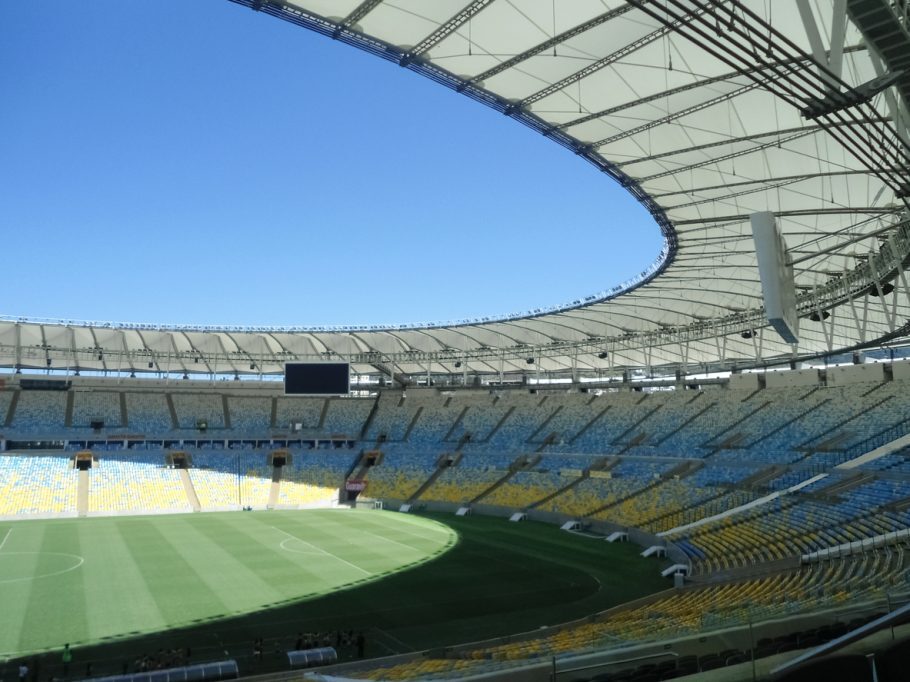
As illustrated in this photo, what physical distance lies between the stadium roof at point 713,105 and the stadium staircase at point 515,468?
20.2 m

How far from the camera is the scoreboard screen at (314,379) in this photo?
55.5 meters

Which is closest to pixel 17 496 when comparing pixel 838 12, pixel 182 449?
pixel 182 449

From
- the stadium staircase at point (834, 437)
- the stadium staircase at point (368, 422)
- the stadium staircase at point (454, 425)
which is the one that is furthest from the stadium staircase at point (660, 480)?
the stadium staircase at point (368, 422)

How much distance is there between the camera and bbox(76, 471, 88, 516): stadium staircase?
159 feet

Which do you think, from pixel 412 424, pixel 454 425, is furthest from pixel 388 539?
pixel 412 424

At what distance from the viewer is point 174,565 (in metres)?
32.0

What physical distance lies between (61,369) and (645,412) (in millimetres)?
49220

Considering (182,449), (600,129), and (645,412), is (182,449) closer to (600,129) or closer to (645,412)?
(645,412)

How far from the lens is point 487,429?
6241 cm

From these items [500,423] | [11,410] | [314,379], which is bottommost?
[500,423]

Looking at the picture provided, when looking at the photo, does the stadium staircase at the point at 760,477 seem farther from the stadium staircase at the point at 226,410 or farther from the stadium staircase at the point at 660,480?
the stadium staircase at the point at 226,410

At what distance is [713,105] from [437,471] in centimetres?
4424

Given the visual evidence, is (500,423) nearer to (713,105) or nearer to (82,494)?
(82,494)

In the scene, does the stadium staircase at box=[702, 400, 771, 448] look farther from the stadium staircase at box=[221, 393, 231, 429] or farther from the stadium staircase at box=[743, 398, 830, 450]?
the stadium staircase at box=[221, 393, 231, 429]
